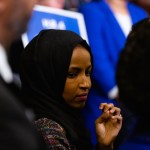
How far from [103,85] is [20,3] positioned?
2.11 meters

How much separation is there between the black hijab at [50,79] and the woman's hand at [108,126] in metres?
0.10

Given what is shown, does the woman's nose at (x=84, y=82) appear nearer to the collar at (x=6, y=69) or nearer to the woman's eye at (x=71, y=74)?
the woman's eye at (x=71, y=74)

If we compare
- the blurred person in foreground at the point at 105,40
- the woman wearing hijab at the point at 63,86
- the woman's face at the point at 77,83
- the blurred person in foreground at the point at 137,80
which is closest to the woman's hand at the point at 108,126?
the woman wearing hijab at the point at 63,86

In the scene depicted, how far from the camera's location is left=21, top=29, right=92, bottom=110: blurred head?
→ 8.93 ft

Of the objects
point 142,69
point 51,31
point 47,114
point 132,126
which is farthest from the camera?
point 51,31

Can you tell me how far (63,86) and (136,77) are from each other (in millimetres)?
1223

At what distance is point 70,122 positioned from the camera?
2.69 m

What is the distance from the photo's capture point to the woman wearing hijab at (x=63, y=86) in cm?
267

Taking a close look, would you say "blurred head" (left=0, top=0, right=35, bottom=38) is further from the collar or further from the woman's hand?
the collar

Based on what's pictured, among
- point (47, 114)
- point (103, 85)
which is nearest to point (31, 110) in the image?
point (47, 114)

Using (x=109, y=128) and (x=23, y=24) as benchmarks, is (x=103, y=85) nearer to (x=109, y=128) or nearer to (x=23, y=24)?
(x=109, y=128)

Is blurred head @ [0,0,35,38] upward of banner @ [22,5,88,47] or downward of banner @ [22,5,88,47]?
upward

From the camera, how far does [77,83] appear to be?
8.97 ft

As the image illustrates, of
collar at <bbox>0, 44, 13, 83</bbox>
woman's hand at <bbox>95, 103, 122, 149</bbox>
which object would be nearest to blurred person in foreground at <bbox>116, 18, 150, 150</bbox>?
woman's hand at <bbox>95, 103, 122, 149</bbox>
